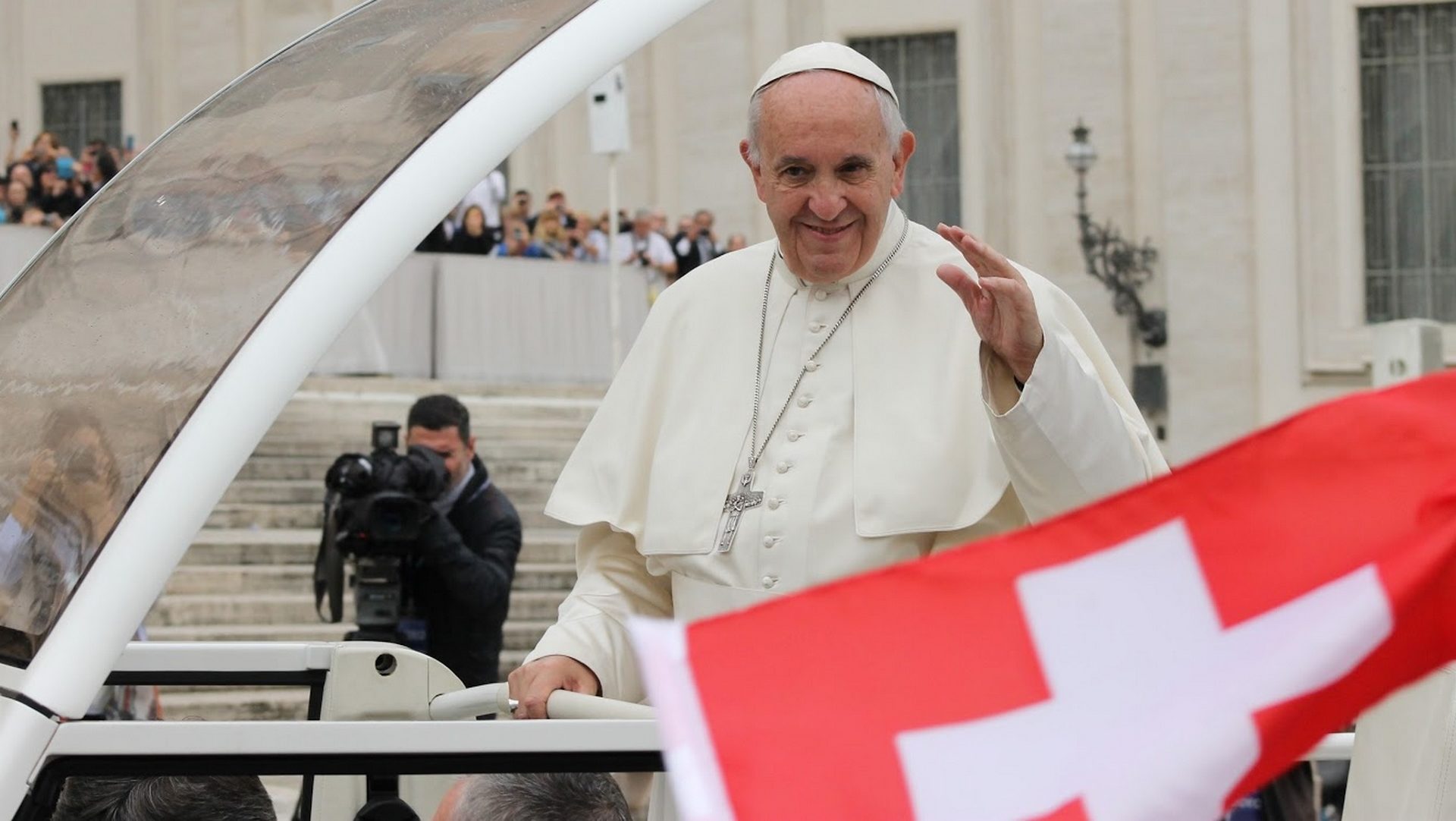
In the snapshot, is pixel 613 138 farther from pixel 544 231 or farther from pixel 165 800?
pixel 165 800

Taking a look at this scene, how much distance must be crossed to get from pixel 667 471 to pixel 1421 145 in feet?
67.1

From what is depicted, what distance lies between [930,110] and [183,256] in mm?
21410

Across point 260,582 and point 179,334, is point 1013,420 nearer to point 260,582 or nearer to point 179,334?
point 179,334

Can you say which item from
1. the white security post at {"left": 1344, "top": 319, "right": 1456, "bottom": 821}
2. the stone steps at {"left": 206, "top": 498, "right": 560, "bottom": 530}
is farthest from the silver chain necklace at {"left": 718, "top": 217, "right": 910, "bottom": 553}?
the stone steps at {"left": 206, "top": 498, "right": 560, "bottom": 530}

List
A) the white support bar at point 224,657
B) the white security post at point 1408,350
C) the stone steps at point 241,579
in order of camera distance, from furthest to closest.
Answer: the stone steps at point 241,579 → the white security post at point 1408,350 → the white support bar at point 224,657

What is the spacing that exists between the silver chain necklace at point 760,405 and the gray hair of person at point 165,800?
0.81 metres

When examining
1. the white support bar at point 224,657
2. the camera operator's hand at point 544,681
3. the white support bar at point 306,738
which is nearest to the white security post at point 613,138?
the white support bar at point 224,657

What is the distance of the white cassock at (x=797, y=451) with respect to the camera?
115 inches

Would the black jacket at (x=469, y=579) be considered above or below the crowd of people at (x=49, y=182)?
below

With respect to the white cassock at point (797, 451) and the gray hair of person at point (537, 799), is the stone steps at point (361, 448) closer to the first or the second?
the white cassock at point (797, 451)

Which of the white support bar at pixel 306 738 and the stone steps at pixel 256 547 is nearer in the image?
the white support bar at pixel 306 738

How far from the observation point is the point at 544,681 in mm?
2783

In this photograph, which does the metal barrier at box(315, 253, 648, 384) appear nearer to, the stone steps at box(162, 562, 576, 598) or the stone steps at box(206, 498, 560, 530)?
the stone steps at box(206, 498, 560, 530)

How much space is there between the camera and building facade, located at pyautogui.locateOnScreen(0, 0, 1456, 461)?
21562mm
